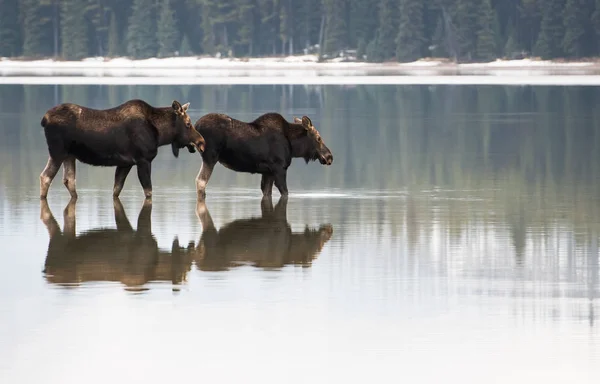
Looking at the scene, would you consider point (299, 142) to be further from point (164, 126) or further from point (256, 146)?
point (164, 126)

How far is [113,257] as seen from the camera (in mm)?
15680

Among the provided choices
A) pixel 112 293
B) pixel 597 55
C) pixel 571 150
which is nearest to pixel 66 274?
pixel 112 293

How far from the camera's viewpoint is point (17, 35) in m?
163

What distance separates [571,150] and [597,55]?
10582 centimetres

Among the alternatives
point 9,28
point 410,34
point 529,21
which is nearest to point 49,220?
point 410,34

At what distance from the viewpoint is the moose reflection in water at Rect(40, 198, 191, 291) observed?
47.4 feet

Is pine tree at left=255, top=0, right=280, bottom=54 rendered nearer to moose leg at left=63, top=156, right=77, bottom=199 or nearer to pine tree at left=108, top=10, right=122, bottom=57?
pine tree at left=108, top=10, right=122, bottom=57

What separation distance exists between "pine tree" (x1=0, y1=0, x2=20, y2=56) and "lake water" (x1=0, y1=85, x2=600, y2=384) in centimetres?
13408

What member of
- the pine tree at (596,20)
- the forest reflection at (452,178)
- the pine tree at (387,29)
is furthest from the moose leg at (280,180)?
the pine tree at (387,29)

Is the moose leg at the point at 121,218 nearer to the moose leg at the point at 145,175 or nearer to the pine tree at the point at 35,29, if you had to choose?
the moose leg at the point at 145,175

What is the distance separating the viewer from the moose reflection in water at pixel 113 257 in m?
14.4

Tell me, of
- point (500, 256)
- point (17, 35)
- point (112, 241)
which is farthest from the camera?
point (17, 35)

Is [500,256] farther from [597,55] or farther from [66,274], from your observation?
[597,55]

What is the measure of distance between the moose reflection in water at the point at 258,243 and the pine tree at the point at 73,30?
139 meters
